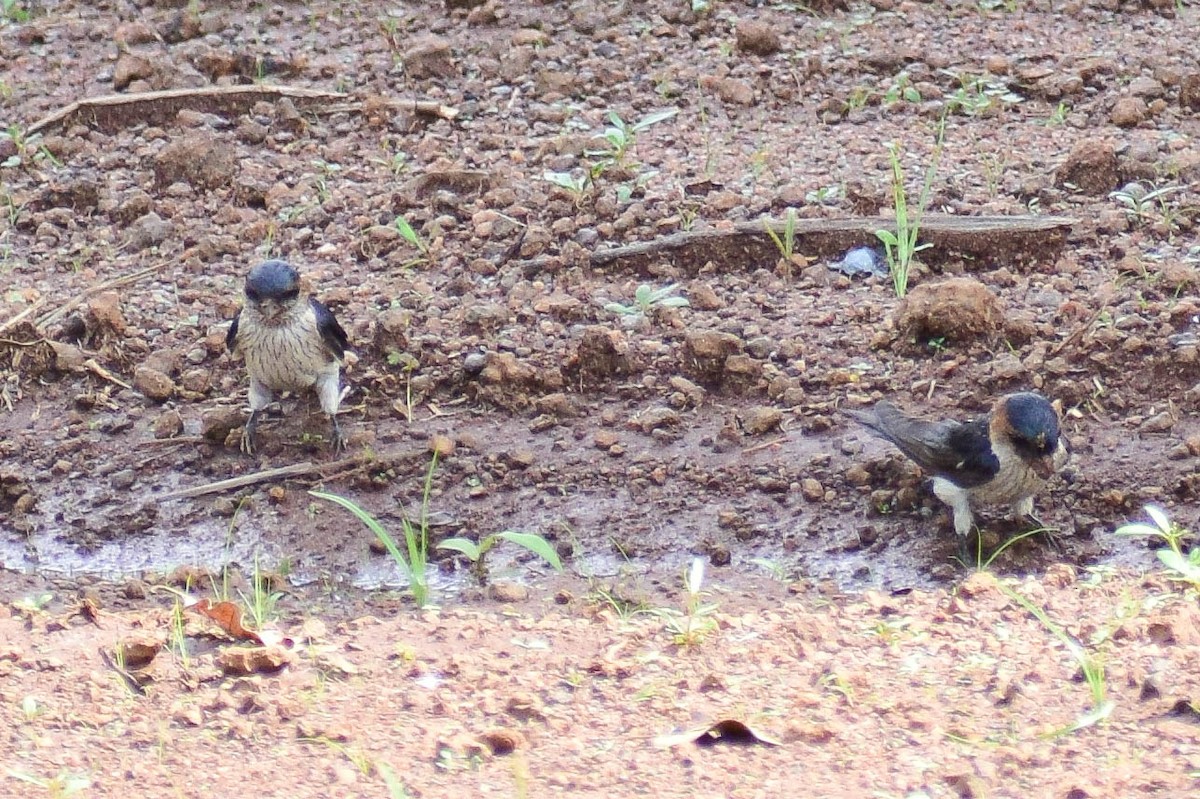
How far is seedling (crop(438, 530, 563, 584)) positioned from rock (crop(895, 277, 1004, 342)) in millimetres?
2059

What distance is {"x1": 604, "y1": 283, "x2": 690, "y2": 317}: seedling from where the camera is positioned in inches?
286

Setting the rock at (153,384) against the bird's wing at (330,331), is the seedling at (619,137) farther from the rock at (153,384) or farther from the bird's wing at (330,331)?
the rock at (153,384)

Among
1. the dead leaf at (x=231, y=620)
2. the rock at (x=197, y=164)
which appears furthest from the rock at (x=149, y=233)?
the dead leaf at (x=231, y=620)

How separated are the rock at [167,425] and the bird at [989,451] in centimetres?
305

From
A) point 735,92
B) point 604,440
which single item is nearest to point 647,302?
point 604,440

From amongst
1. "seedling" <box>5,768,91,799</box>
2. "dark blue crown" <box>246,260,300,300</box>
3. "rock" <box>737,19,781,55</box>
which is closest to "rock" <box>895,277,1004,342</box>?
"dark blue crown" <box>246,260,300,300</box>

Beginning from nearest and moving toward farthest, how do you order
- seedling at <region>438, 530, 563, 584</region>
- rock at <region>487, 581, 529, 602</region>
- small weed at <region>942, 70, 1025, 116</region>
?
seedling at <region>438, 530, 563, 584</region> < rock at <region>487, 581, 529, 602</region> < small weed at <region>942, 70, 1025, 116</region>

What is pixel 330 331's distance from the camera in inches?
271

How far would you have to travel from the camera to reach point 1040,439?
575 cm

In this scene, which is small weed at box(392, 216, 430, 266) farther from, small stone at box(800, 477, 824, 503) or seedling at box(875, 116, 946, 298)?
small stone at box(800, 477, 824, 503)

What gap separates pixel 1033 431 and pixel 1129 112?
3.42 metres

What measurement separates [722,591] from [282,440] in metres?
2.33

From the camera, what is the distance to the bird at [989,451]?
5.80 meters

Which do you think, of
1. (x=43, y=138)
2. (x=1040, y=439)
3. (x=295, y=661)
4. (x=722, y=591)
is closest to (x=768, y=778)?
(x=295, y=661)
